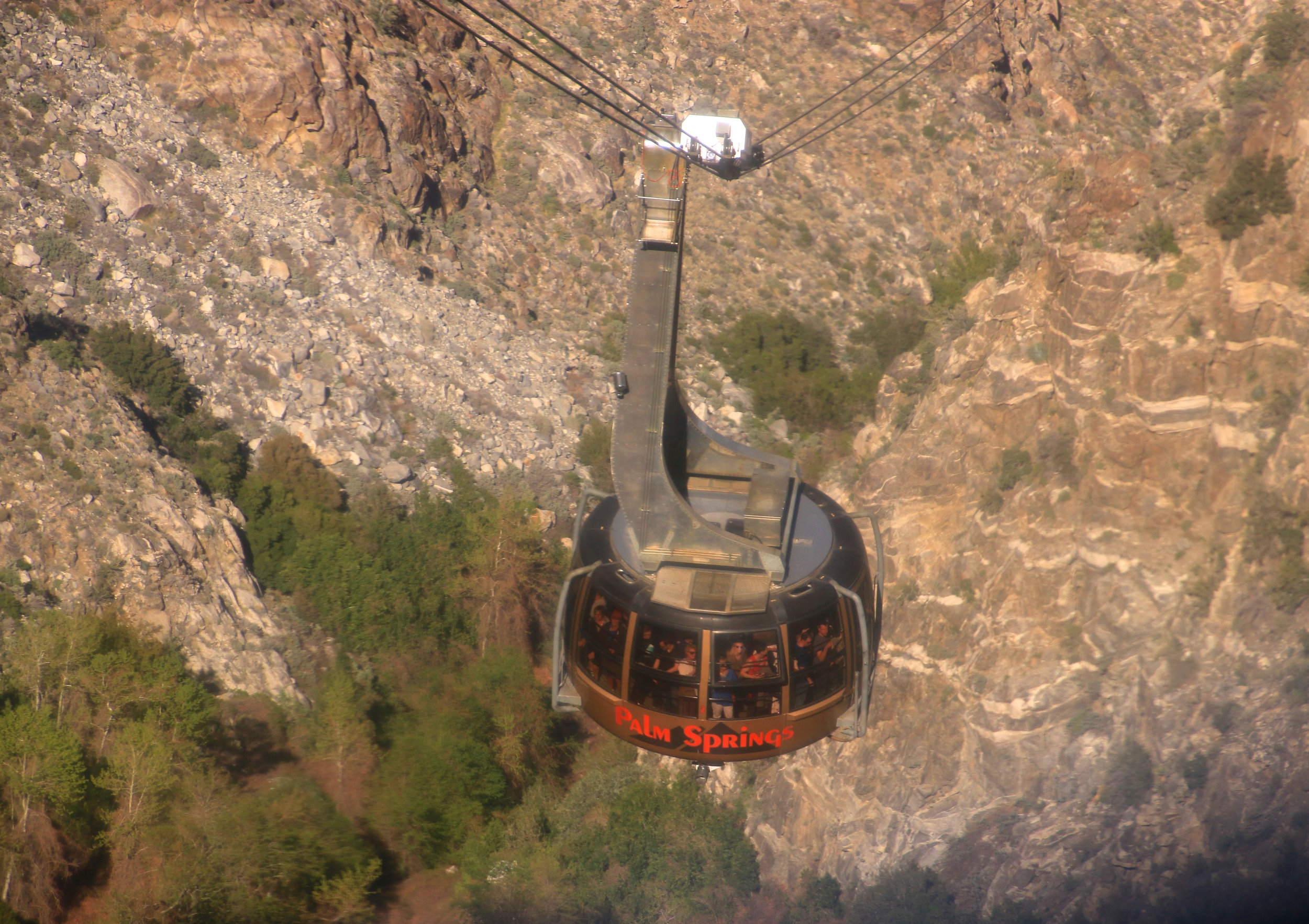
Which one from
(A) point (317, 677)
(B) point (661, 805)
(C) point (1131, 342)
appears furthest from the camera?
(B) point (661, 805)

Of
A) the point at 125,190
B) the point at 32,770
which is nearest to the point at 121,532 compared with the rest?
the point at 32,770

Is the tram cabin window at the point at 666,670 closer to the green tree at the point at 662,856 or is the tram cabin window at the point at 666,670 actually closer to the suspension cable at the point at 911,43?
the green tree at the point at 662,856

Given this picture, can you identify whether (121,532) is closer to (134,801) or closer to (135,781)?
(135,781)

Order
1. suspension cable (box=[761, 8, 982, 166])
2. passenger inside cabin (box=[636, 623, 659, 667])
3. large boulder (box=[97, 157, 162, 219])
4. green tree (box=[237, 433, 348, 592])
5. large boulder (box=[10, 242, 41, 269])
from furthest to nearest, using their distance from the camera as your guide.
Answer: suspension cable (box=[761, 8, 982, 166]) → large boulder (box=[97, 157, 162, 219]) → large boulder (box=[10, 242, 41, 269]) → green tree (box=[237, 433, 348, 592]) → passenger inside cabin (box=[636, 623, 659, 667])

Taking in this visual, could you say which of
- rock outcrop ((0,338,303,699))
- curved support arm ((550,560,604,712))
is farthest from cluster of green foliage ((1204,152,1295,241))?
rock outcrop ((0,338,303,699))

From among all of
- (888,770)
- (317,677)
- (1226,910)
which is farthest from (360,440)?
(1226,910)

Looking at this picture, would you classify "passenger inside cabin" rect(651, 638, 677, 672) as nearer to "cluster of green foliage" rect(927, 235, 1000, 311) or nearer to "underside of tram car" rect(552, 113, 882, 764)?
"underside of tram car" rect(552, 113, 882, 764)

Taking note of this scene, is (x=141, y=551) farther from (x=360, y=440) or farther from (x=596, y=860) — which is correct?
(x=596, y=860)
